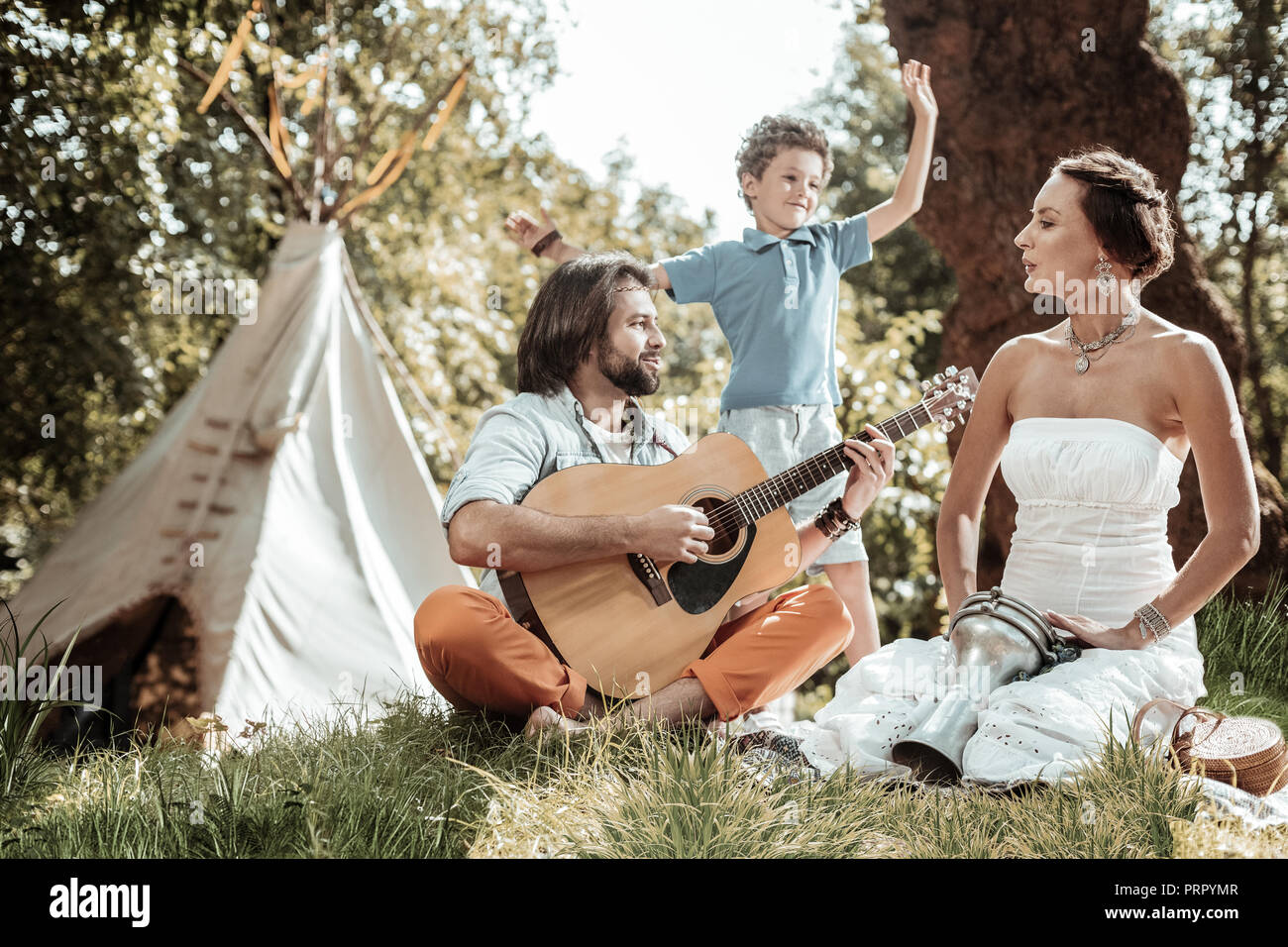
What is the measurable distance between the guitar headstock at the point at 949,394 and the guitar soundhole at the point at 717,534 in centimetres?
62

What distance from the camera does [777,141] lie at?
10.9ft

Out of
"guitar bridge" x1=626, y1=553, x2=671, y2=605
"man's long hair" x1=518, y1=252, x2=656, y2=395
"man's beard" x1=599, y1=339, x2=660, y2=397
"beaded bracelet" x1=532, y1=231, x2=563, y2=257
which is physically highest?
"beaded bracelet" x1=532, y1=231, x2=563, y2=257

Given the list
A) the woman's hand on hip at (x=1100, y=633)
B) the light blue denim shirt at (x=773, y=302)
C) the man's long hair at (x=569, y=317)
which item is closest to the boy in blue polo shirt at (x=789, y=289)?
the light blue denim shirt at (x=773, y=302)

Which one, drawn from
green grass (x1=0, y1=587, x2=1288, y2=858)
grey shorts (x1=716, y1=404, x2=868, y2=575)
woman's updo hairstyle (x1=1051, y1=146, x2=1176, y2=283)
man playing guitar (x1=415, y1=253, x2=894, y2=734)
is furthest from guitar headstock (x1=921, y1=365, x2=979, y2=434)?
green grass (x1=0, y1=587, x2=1288, y2=858)

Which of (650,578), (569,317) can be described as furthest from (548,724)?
(569,317)

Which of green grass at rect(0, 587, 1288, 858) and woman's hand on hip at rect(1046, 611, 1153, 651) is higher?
woman's hand on hip at rect(1046, 611, 1153, 651)

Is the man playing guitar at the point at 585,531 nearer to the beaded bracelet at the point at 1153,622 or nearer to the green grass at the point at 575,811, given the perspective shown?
the green grass at the point at 575,811

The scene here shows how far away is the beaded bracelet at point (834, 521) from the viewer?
298 cm

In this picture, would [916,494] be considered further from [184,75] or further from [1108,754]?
[184,75]

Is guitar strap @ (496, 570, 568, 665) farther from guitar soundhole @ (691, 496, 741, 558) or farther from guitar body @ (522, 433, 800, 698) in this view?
guitar soundhole @ (691, 496, 741, 558)

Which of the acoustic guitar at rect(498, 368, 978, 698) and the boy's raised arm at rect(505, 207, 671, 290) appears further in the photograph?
the boy's raised arm at rect(505, 207, 671, 290)

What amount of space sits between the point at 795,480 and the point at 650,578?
0.46m

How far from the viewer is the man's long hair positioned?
3.04m

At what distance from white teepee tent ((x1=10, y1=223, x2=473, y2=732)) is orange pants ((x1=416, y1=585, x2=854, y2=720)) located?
107 centimetres
